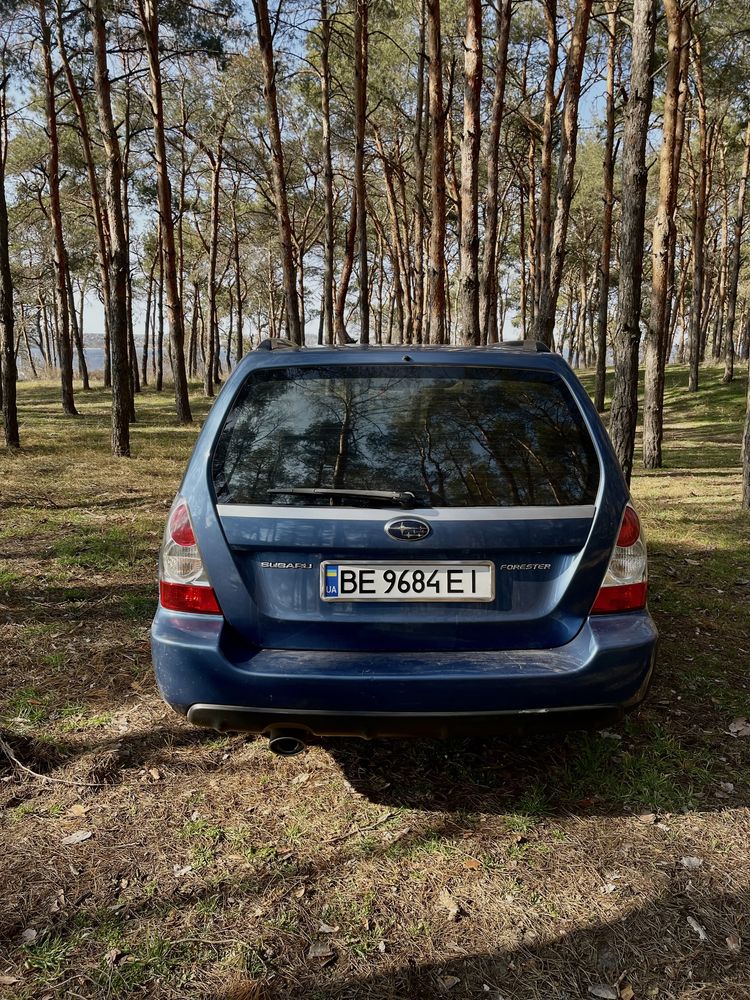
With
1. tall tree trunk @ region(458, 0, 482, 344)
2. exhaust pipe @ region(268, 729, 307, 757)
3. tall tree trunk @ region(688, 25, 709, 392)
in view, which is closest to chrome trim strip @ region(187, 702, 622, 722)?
exhaust pipe @ region(268, 729, 307, 757)

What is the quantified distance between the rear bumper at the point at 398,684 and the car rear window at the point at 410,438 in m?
0.48

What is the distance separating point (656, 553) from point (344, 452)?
4.92m

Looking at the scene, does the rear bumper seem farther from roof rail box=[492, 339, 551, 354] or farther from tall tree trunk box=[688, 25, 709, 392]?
tall tree trunk box=[688, 25, 709, 392]

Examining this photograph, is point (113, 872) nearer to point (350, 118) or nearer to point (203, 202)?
point (350, 118)

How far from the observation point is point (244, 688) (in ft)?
7.20

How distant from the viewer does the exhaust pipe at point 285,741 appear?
2268 mm

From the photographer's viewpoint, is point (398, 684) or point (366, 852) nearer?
point (398, 684)

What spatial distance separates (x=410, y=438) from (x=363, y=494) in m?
0.28

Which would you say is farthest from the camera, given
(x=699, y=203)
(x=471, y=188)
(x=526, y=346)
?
(x=699, y=203)

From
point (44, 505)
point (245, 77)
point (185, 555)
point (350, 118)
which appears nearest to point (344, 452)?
point (185, 555)

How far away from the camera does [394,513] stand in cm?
222

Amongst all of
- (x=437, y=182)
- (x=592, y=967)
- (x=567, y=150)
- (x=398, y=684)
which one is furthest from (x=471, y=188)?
(x=592, y=967)

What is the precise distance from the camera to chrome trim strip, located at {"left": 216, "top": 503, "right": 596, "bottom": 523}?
2.21m

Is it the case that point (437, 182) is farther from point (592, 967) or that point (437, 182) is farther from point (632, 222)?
point (592, 967)
